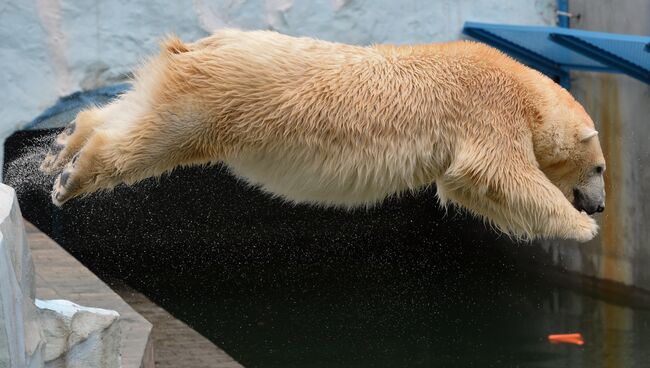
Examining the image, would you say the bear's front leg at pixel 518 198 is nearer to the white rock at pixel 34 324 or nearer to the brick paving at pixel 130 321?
the white rock at pixel 34 324

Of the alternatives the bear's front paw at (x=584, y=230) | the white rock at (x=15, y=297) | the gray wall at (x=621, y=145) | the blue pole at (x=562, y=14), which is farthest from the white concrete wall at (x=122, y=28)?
the white rock at (x=15, y=297)

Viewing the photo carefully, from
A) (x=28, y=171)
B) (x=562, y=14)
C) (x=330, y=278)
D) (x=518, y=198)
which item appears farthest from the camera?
(x=330, y=278)

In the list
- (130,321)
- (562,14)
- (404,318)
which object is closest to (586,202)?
(130,321)

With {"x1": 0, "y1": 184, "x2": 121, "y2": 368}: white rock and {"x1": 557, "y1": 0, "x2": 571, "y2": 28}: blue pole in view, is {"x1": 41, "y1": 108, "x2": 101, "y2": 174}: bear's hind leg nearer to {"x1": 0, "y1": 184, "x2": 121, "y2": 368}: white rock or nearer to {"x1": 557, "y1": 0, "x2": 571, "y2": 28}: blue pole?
{"x1": 0, "y1": 184, "x2": 121, "y2": 368}: white rock

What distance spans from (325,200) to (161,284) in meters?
5.81

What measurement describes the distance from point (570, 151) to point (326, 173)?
1115 millimetres

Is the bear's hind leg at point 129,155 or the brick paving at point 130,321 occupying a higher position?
the bear's hind leg at point 129,155

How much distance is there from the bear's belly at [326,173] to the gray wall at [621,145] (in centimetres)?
466

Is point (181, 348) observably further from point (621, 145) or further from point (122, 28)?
point (621, 145)

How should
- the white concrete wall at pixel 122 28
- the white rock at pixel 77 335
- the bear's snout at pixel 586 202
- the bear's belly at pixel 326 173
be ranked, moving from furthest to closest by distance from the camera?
the white concrete wall at pixel 122 28
the bear's snout at pixel 586 202
the bear's belly at pixel 326 173
the white rock at pixel 77 335

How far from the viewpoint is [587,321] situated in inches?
324

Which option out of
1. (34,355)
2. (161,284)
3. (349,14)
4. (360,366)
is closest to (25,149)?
(161,284)

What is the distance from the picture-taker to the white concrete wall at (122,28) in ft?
23.5

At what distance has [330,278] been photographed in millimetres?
10273
